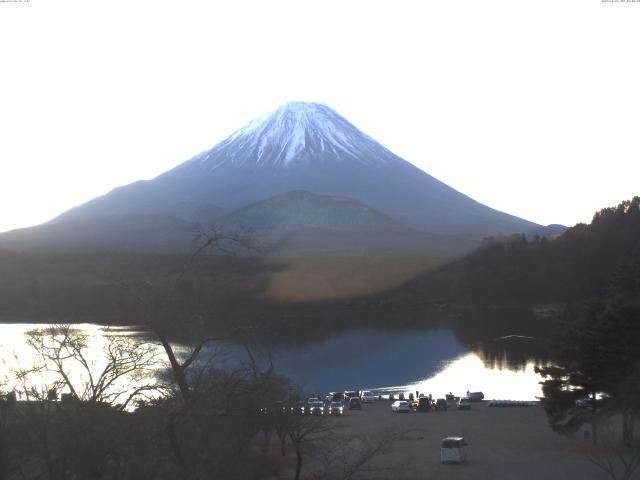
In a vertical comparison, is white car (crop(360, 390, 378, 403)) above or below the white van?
below

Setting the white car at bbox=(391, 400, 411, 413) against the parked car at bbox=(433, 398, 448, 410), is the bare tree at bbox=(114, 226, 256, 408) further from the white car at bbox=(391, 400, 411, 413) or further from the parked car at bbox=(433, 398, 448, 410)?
the parked car at bbox=(433, 398, 448, 410)

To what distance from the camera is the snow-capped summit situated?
70.0m

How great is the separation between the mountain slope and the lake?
27.2 metres

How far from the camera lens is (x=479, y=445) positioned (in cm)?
980

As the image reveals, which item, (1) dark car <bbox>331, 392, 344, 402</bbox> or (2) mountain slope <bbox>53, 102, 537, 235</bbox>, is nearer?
(1) dark car <bbox>331, 392, 344, 402</bbox>

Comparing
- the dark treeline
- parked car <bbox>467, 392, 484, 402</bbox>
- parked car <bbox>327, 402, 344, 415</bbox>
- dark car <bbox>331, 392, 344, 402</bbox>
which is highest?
the dark treeline

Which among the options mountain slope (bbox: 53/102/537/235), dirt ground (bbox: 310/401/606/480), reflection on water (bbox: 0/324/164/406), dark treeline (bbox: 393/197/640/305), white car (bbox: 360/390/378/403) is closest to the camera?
reflection on water (bbox: 0/324/164/406)

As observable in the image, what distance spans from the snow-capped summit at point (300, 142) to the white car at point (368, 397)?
5305cm

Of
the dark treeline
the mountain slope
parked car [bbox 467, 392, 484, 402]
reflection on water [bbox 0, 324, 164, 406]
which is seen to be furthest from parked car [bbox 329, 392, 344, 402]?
the mountain slope

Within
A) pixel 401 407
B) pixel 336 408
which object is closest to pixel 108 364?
pixel 336 408

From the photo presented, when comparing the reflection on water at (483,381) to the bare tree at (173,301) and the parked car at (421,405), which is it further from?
the bare tree at (173,301)

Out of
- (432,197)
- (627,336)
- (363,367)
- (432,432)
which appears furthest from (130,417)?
(432,197)

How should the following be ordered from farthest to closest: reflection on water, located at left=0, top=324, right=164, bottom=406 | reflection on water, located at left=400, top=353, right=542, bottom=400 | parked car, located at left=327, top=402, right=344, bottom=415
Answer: reflection on water, located at left=400, top=353, right=542, bottom=400 < parked car, located at left=327, top=402, right=344, bottom=415 < reflection on water, located at left=0, top=324, right=164, bottom=406

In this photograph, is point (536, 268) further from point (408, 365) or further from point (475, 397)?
point (475, 397)
